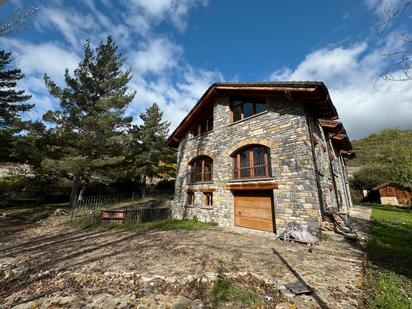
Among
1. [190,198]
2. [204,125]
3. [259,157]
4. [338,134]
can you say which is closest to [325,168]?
[259,157]

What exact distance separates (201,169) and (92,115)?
453 inches

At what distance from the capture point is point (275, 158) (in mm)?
8336

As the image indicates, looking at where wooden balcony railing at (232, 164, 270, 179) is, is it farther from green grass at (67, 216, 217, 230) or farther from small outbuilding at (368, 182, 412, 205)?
small outbuilding at (368, 182, 412, 205)

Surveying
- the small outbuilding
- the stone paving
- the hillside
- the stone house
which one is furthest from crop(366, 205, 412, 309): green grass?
the small outbuilding

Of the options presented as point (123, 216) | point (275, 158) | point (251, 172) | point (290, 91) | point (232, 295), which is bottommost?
point (232, 295)

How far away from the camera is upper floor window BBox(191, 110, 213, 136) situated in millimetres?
12805

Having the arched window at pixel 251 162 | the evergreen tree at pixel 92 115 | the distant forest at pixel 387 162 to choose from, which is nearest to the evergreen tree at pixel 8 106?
the evergreen tree at pixel 92 115

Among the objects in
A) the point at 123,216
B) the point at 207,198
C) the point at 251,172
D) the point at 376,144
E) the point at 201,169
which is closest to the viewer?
the point at 251,172

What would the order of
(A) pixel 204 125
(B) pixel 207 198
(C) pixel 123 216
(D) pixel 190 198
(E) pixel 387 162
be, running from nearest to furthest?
(C) pixel 123 216, (B) pixel 207 198, (D) pixel 190 198, (A) pixel 204 125, (E) pixel 387 162

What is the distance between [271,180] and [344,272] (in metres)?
4.36

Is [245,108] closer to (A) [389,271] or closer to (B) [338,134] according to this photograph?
(B) [338,134]

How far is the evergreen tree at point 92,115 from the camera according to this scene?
15.7 metres

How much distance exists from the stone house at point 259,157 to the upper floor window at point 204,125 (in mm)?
74

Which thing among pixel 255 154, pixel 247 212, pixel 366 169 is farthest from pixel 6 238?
pixel 366 169
